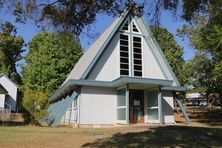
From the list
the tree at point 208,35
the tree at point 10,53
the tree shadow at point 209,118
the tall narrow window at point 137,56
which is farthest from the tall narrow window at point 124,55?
the tree at point 10,53

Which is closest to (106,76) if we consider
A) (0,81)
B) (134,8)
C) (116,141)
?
→ (116,141)

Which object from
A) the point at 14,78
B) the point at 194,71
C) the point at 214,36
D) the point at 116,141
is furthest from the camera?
the point at 14,78

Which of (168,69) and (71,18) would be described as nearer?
(71,18)

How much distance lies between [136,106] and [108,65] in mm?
3649

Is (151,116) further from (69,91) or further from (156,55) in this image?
(69,91)

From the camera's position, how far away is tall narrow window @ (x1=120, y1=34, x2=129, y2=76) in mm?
22484

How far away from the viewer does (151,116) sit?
21.7 metres

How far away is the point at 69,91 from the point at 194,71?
48.2 ft

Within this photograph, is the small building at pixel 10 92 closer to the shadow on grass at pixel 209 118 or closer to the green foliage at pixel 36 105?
the green foliage at pixel 36 105

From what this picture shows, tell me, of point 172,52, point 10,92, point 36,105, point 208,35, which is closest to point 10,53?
point 10,92

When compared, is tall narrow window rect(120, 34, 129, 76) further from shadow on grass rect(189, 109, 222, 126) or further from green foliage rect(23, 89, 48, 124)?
shadow on grass rect(189, 109, 222, 126)

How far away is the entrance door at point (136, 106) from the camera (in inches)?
866

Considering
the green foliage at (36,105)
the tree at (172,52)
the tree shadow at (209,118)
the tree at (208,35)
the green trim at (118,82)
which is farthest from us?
the tree at (172,52)

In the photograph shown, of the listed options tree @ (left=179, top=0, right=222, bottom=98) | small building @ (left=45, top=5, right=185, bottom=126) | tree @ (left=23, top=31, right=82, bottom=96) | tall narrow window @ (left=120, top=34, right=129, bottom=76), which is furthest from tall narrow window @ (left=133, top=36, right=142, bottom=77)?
tree @ (left=23, top=31, right=82, bottom=96)
